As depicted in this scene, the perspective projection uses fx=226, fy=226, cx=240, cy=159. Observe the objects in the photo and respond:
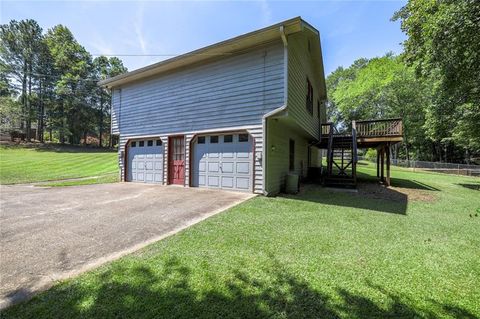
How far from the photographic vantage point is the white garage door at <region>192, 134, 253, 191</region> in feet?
26.7

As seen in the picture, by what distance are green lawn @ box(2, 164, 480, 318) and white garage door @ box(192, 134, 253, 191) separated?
3.42 meters

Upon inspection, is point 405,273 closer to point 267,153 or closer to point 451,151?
point 267,153

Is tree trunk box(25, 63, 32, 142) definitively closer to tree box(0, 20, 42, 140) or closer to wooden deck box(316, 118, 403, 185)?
tree box(0, 20, 42, 140)

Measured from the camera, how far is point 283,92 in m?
7.30

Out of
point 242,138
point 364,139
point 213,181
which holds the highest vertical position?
point 364,139

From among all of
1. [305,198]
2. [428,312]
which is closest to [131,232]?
[428,312]

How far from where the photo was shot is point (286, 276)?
269 centimetres

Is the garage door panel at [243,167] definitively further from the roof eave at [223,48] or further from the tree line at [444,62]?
the tree line at [444,62]

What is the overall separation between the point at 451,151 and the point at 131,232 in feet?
154

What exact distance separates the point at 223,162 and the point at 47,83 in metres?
37.2

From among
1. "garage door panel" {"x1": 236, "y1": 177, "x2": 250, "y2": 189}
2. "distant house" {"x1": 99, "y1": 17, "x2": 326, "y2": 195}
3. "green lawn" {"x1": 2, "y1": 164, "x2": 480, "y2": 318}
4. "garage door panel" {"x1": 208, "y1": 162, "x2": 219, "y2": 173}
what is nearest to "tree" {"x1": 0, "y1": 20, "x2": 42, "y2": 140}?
"distant house" {"x1": 99, "y1": 17, "x2": 326, "y2": 195}

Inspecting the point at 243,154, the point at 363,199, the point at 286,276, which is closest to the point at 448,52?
the point at 363,199

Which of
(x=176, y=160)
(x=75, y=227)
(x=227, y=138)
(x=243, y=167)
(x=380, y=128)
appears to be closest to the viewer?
(x=75, y=227)

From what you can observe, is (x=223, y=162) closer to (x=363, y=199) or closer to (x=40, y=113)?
(x=363, y=199)
